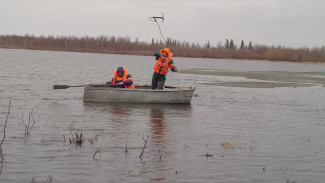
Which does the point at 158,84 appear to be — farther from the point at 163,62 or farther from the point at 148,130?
the point at 148,130

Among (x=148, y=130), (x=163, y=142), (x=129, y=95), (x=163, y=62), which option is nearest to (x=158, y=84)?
(x=163, y=62)

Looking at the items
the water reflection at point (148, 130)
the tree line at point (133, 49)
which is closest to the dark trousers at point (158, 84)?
the water reflection at point (148, 130)

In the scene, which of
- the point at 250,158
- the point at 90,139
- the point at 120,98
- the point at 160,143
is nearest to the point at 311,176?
the point at 250,158

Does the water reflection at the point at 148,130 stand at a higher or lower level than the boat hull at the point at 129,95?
lower

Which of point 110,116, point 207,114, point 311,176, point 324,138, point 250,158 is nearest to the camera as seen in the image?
point 311,176

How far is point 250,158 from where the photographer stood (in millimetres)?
9227

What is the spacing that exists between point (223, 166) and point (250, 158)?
0.93m

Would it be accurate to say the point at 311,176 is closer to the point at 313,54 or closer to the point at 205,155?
the point at 205,155

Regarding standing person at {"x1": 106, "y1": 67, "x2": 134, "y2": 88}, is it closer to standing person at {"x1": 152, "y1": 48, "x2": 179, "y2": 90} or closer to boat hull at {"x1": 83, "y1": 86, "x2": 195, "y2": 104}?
boat hull at {"x1": 83, "y1": 86, "x2": 195, "y2": 104}

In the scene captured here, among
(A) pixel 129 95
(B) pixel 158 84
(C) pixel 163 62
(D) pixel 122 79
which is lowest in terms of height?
(A) pixel 129 95

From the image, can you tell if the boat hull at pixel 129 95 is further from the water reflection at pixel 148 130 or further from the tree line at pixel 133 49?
the tree line at pixel 133 49

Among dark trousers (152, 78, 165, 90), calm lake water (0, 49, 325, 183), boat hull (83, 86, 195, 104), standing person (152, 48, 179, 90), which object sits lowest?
calm lake water (0, 49, 325, 183)

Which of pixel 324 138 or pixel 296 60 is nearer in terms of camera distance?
pixel 324 138

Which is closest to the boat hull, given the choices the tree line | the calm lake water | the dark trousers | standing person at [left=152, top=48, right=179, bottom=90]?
the calm lake water
